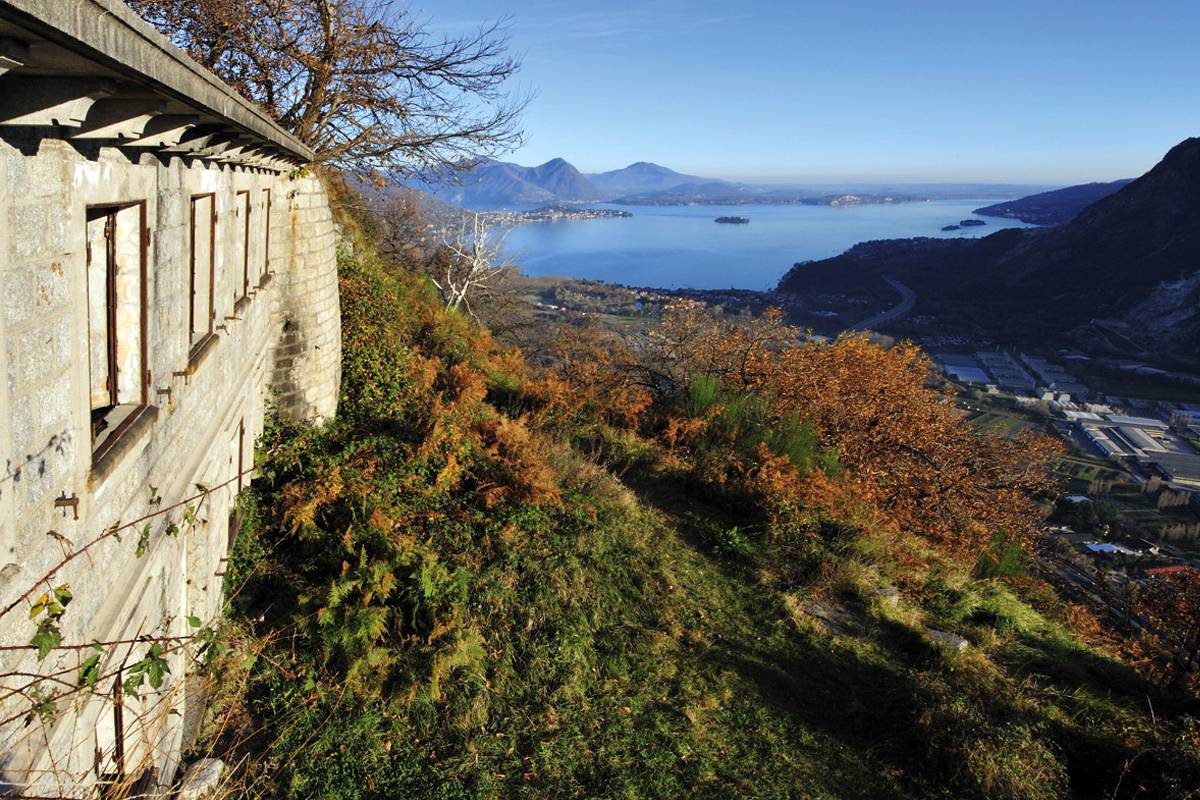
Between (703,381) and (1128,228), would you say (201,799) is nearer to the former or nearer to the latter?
(703,381)

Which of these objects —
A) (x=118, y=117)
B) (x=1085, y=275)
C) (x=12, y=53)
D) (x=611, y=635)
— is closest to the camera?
(x=12, y=53)

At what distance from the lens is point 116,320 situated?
10.3ft

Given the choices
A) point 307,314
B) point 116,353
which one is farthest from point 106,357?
point 307,314

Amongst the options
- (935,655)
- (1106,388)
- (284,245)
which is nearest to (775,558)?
(935,655)

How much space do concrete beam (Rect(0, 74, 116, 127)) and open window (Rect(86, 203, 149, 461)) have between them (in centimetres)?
78

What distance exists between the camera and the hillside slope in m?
5.49

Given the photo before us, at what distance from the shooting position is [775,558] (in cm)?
912

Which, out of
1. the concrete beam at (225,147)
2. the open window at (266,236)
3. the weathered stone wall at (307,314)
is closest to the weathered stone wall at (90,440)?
the concrete beam at (225,147)

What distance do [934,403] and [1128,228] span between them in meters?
95.7

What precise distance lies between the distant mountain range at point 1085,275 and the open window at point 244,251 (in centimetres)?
7978

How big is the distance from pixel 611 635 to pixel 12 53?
6.64 meters

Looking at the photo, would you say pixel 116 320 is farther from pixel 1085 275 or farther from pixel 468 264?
pixel 1085 275

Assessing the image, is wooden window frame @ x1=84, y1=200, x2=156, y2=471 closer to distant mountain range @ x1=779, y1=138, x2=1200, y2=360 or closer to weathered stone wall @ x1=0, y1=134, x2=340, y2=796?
weathered stone wall @ x1=0, y1=134, x2=340, y2=796

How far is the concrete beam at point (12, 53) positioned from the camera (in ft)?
5.15
